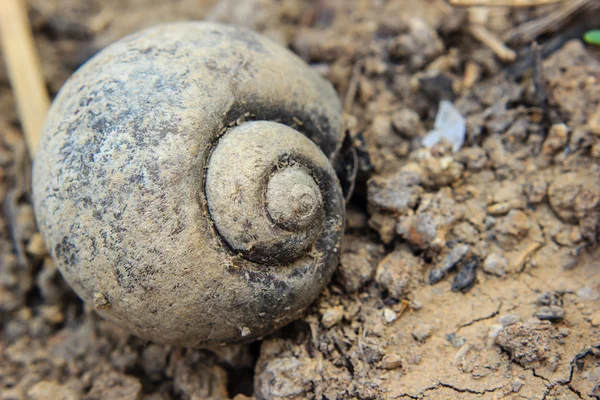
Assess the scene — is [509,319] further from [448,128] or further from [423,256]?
[448,128]

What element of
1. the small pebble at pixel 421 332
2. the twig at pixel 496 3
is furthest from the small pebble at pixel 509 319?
the twig at pixel 496 3

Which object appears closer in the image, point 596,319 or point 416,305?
point 596,319

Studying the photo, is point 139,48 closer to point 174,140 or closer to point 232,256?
point 174,140

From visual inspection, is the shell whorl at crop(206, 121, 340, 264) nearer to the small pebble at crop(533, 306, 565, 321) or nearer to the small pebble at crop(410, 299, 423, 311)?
the small pebble at crop(410, 299, 423, 311)

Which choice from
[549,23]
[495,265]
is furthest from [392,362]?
[549,23]

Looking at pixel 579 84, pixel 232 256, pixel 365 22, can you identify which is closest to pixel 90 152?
pixel 232 256

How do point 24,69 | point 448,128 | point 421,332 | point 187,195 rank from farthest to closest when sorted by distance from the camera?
point 24,69
point 448,128
point 421,332
point 187,195
